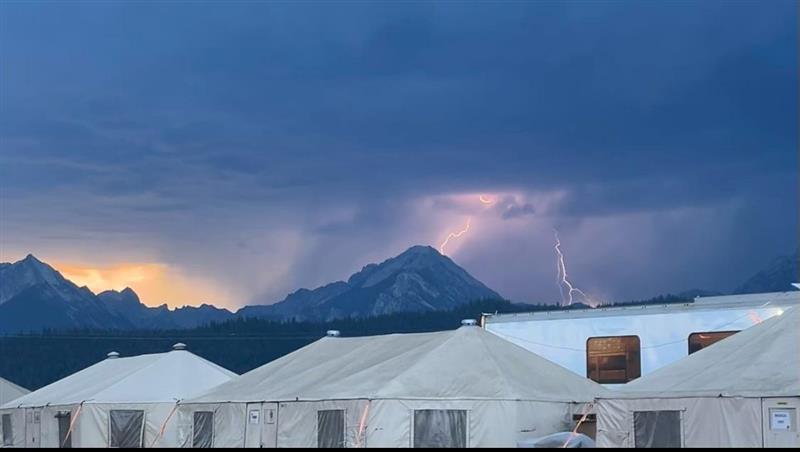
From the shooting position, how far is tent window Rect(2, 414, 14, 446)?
39.6 meters

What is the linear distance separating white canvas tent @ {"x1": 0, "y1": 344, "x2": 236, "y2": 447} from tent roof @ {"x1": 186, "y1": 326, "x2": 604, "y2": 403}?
3321 mm

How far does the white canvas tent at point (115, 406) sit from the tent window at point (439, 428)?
9.23 meters

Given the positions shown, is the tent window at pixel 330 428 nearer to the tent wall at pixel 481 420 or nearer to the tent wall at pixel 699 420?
the tent wall at pixel 481 420

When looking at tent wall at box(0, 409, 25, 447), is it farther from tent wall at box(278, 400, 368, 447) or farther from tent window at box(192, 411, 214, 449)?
tent wall at box(278, 400, 368, 447)

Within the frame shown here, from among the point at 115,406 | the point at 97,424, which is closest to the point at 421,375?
the point at 115,406

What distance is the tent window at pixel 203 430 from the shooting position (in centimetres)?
3195

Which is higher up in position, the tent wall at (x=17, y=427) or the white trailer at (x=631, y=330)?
the white trailer at (x=631, y=330)

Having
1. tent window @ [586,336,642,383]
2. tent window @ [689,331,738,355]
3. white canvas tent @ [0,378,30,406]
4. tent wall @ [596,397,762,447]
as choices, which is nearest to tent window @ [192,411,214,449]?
tent window @ [586,336,642,383]

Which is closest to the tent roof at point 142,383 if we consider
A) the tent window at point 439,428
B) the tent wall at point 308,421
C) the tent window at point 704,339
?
the tent wall at point 308,421

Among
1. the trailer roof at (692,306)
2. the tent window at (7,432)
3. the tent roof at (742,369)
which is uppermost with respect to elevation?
the trailer roof at (692,306)

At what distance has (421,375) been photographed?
28562mm

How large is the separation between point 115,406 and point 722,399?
17182 mm

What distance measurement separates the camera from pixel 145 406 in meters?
35.8

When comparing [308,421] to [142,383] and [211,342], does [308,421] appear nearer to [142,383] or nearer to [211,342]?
[142,383]
